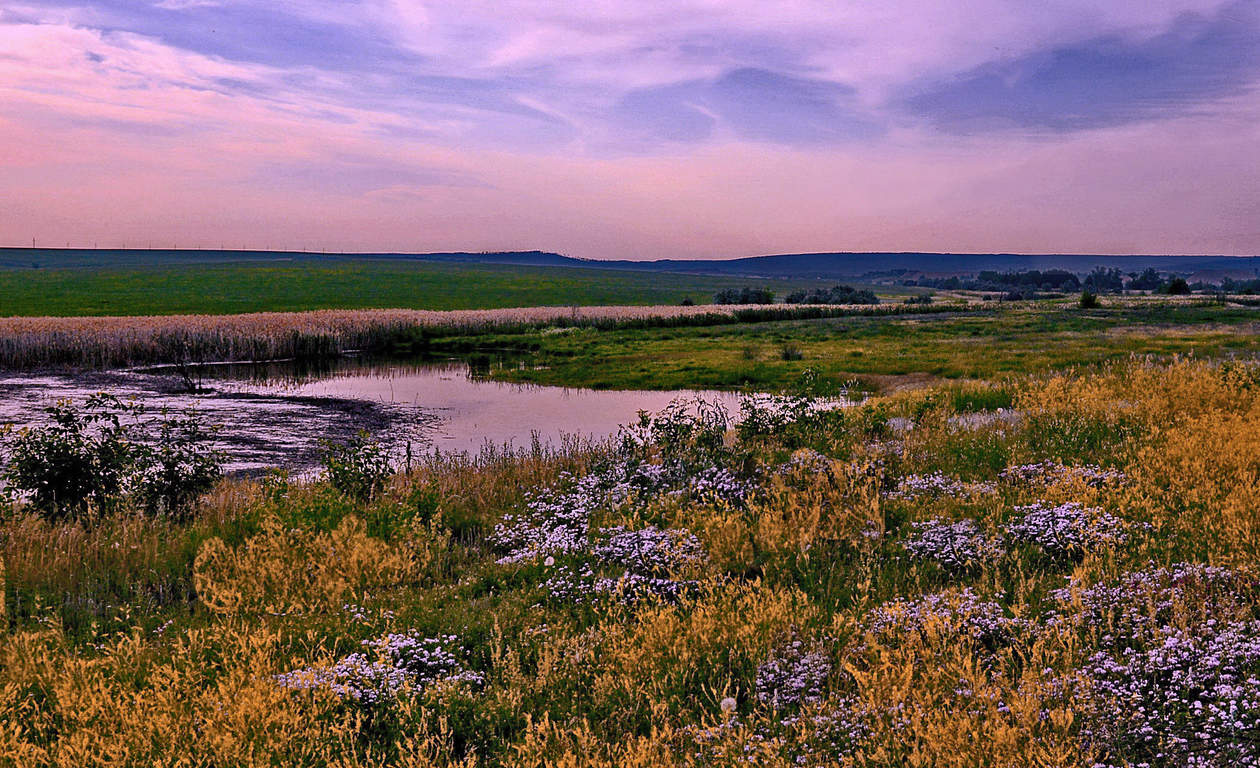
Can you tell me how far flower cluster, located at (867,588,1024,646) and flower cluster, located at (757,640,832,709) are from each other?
727mm

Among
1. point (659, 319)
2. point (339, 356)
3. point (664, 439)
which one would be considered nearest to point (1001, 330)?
point (659, 319)

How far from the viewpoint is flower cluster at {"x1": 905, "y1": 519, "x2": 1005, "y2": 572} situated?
8711 millimetres

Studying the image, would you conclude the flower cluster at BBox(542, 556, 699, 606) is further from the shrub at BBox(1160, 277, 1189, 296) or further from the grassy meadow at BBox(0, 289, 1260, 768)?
the shrub at BBox(1160, 277, 1189, 296)

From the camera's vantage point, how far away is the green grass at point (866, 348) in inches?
1503

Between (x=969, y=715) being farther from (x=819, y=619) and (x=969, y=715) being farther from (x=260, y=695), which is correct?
(x=260, y=695)

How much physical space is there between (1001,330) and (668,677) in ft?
204

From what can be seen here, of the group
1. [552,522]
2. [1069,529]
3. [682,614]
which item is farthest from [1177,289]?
[682,614]

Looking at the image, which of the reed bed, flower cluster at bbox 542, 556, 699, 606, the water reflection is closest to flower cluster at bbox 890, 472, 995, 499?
flower cluster at bbox 542, 556, 699, 606

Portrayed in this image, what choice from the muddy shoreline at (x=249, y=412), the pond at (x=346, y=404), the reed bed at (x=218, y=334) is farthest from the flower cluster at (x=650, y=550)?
the reed bed at (x=218, y=334)

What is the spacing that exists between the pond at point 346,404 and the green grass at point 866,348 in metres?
4.16

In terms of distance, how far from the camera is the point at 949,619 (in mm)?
6777

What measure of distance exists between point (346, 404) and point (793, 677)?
2810cm

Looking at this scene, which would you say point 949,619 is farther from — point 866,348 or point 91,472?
point 866,348

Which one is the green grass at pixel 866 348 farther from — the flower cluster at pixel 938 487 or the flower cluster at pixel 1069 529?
the flower cluster at pixel 1069 529
